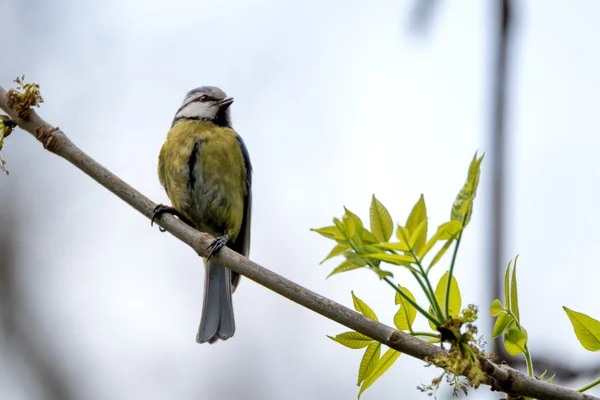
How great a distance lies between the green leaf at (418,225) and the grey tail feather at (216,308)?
3.13m

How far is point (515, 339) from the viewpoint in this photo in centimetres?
171

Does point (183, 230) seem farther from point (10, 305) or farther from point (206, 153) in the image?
point (10, 305)

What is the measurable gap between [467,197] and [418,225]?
12 cm

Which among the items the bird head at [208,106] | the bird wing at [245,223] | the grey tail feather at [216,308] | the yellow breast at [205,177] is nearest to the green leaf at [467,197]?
the grey tail feather at [216,308]

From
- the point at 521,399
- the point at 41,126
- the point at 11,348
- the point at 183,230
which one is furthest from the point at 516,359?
the point at 11,348

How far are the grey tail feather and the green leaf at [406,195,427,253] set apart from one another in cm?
313

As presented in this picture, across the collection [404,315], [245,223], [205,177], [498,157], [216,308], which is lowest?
[404,315]

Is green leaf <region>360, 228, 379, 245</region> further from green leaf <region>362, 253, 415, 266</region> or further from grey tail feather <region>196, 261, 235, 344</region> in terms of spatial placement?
grey tail feather <region>196, 261, 235, 344</region>

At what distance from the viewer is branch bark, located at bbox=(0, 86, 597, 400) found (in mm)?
1542

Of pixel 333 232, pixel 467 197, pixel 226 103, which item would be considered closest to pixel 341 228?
pixel 333 232

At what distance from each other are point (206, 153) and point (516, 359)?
11.2ft

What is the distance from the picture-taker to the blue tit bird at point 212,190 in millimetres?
4871

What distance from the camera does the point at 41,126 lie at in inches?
94.4

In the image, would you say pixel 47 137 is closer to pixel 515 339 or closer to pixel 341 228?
pixel 341 228
